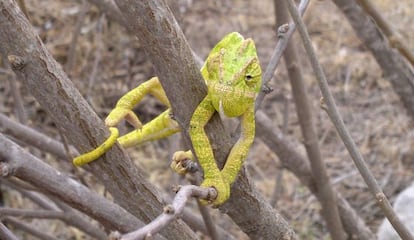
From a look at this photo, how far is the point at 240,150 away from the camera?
0.96m

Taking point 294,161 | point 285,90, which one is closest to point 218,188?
point 294,161

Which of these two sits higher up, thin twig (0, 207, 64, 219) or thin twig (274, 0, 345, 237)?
thin twig (0, 207, 64, 219)

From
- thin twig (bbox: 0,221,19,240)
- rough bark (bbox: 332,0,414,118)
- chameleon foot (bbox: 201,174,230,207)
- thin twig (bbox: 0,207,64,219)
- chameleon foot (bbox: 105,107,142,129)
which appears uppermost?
chameleon foot (bbox: 105,107,142,129)

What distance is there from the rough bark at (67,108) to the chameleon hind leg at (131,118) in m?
0.01

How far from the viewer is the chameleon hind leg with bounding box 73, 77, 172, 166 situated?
967 mm

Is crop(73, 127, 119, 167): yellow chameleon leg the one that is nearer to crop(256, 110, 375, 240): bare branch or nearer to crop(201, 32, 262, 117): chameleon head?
crop(201, 32, 262, 117): chameleon head

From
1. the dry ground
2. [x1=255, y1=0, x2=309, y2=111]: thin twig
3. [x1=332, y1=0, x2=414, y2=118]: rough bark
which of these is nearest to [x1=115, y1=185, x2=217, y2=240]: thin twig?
[x1=255, y1=0, x2=309, y2=111]: thin twig

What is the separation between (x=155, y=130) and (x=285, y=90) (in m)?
2.54

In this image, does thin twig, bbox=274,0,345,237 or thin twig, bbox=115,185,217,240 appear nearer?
thin twig, bbox=115,185,217,240

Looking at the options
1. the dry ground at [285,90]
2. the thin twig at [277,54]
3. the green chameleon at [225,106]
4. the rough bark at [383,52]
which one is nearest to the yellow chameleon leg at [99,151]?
the green chameleon at [225,106]

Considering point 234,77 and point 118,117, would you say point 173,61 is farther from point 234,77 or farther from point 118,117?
point 118,117

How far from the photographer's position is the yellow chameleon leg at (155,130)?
3.62 feet

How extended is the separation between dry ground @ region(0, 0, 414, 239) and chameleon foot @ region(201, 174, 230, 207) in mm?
1834

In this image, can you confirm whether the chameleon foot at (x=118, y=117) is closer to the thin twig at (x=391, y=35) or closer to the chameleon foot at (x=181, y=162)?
the chameleon foot at (x=181, y=162)
